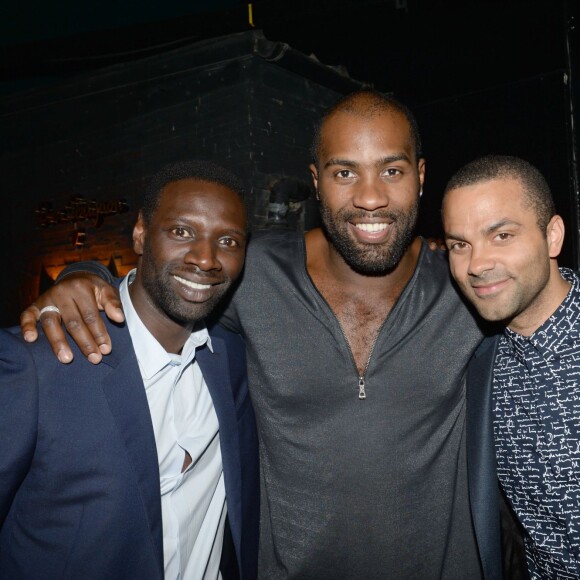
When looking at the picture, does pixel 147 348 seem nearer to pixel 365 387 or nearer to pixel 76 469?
pixel 76 469

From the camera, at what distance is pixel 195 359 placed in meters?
2.09

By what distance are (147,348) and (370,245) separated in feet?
2.96

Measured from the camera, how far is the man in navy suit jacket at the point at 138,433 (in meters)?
1.51

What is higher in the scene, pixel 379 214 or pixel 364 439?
pixel 379 214

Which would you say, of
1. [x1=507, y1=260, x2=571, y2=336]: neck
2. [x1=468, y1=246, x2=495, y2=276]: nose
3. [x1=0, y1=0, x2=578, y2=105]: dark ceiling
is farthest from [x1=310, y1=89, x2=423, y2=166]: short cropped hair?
[x1=0, y1=0, x2=578, y2=105]: dark ceiling

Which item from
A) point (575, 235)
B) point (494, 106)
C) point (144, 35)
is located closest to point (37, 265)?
point (144, 35)

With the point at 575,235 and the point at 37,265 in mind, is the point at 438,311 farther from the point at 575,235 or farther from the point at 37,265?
the point at 37,265

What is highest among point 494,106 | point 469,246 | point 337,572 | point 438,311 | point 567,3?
point 567,3

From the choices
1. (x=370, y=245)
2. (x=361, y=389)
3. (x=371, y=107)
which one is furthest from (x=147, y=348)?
(x=371, y=107)

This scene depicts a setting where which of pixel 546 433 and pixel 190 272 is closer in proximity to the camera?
pixel 546 433

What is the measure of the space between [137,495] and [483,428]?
119 centimetres

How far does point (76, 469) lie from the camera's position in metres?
1.53

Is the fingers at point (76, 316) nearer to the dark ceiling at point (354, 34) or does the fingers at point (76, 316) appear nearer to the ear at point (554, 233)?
the ear at point (554, 233)

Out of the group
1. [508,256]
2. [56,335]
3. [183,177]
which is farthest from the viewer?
[183,177]
